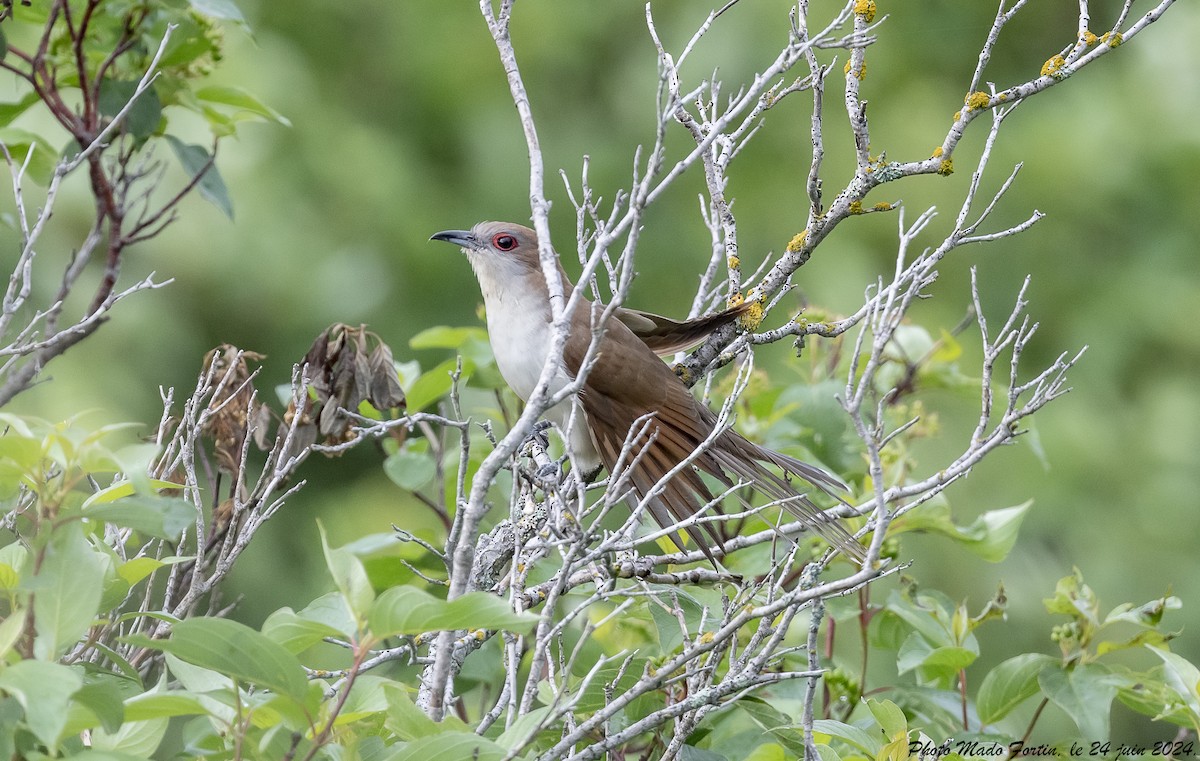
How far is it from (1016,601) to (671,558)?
4617 mm

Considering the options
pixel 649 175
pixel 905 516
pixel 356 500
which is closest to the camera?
pixel 649 175

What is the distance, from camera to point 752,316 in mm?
2385

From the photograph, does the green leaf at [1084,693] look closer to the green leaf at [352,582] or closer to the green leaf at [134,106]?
the green leaf at [352,582]

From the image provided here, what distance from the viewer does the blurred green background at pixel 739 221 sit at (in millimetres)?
6164

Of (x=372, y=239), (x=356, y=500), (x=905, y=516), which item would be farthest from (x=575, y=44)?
(x=905, y=516)

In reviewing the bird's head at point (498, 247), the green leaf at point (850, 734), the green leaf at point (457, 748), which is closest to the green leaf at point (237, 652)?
the green leaf at point (457, 748)

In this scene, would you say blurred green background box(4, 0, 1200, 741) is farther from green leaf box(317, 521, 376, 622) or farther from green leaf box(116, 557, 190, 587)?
green leaf box(317, 521, 376, 622)

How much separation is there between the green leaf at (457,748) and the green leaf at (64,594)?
1.29ft

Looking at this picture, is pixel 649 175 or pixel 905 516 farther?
pixel 905 516

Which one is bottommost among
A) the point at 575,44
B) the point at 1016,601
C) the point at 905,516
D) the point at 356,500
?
the point at 1016,601

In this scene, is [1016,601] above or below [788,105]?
below

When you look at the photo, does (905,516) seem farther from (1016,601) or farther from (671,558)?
(1016,601)

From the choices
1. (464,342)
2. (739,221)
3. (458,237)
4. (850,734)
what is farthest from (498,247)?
(739,221)

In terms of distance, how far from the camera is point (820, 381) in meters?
2.94
